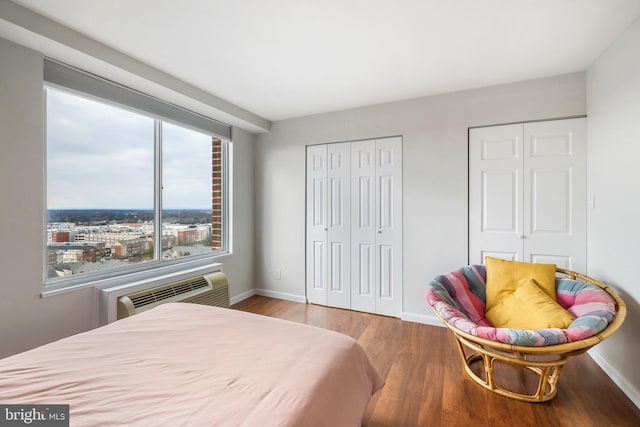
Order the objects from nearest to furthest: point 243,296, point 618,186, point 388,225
Result: 1. point 618,186
2. point 388,225
3. point 243,296

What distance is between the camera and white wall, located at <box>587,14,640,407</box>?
185 centimetres

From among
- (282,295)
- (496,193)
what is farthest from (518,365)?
(282,295)

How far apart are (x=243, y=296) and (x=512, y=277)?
3.24 meters

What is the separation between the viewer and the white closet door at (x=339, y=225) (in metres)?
3.56

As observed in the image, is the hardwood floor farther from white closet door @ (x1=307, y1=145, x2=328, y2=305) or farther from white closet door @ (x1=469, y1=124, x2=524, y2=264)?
white closet door @ (x1=307, y1=145, x2=328, y2=305)

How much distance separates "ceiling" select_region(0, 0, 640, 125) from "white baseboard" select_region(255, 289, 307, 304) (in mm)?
2684

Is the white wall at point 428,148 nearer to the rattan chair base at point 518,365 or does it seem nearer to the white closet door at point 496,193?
the white closet door at point 496,193

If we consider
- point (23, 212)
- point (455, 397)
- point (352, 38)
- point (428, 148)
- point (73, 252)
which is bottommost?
point (455, 397)

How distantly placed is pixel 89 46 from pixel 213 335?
228cm

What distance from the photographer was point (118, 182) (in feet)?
8.43

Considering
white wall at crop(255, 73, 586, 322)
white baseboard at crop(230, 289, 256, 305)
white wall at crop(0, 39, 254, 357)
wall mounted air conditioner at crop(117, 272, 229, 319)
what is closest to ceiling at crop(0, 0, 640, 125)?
white wall at crop(255, 73, 586, 322)

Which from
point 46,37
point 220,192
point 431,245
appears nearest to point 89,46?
point 46,37

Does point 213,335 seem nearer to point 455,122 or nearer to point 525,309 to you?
point 525,309

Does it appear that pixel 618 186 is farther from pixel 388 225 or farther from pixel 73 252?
pixel 73 252
